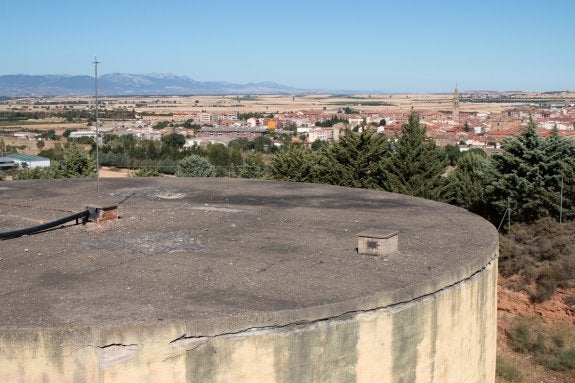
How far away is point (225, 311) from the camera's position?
19.2ft

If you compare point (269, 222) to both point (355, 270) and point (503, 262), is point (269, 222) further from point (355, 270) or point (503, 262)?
point (503, 262)

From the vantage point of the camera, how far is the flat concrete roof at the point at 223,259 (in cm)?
596

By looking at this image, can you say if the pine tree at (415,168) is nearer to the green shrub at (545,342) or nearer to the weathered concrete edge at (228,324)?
the green shrub at (545,342)

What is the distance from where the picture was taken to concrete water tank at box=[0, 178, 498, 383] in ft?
18.0

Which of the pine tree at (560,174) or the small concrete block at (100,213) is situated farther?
the pine tree at (560,174)

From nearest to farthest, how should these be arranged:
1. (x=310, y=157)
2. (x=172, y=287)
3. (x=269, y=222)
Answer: (x=172, y=287), (x=269, y=222), (x=310, y=157)

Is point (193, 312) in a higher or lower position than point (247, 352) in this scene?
higher

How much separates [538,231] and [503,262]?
2.35m

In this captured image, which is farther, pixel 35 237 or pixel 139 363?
pixel 35 237

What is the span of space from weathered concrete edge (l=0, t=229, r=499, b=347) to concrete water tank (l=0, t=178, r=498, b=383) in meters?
0.01

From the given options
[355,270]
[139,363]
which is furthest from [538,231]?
[139,363]

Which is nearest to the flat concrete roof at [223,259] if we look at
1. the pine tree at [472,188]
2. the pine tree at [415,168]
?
the pine tree at [415,168]

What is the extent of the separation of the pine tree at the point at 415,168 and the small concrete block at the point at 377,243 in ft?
46.9

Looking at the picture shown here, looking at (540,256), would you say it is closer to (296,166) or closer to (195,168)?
(296,166)
